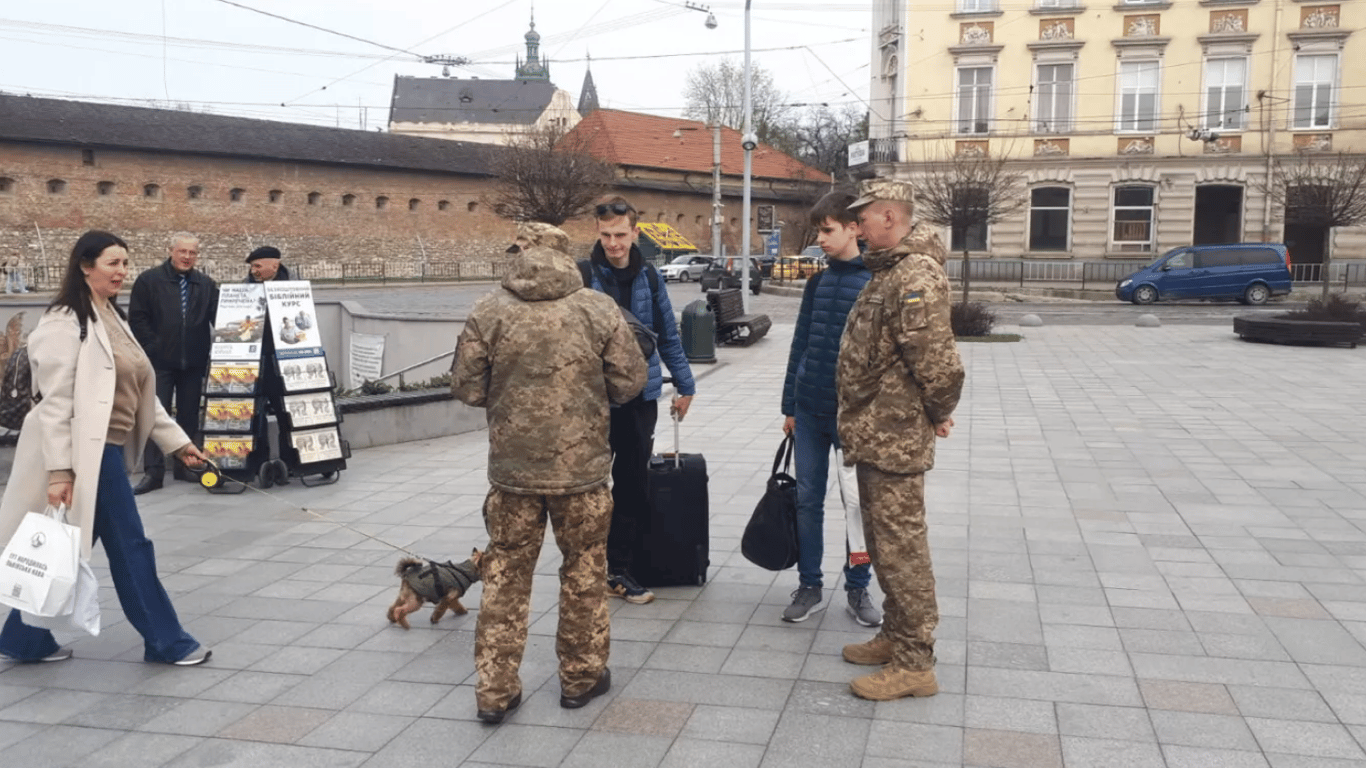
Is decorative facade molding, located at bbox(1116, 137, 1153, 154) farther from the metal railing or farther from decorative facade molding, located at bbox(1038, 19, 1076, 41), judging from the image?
the metal railing

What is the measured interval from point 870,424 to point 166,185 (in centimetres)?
4672

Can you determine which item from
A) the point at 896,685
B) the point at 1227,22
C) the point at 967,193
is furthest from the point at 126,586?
the point at 1227,22

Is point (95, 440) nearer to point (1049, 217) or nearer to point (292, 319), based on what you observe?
point (292, 319)

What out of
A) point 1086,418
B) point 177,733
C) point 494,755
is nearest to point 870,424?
point 494,755

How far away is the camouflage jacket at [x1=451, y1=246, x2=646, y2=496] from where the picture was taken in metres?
4.14

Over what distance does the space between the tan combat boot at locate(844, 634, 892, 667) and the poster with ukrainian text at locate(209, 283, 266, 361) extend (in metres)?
5.67

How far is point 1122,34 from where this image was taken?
4034 centimetres

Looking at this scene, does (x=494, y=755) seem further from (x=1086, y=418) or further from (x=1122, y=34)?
(x=1122, y=34)

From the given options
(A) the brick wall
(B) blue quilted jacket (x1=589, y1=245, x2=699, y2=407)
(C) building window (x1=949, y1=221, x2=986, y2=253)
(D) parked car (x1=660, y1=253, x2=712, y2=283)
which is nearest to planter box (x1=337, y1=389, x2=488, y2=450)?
(B) blue quilted jacket (x1=589, y1=245, x2=699, y2=407)

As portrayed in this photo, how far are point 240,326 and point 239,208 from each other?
42019 mm

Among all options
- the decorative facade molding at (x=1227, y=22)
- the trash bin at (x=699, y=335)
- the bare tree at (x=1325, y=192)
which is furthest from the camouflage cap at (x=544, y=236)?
the decorative facade molding at (x=1227, y=22)

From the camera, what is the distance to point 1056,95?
41.1 metres

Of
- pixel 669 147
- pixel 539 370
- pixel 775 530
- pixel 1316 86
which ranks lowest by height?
pixel 775 530

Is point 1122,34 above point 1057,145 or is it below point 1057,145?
above
